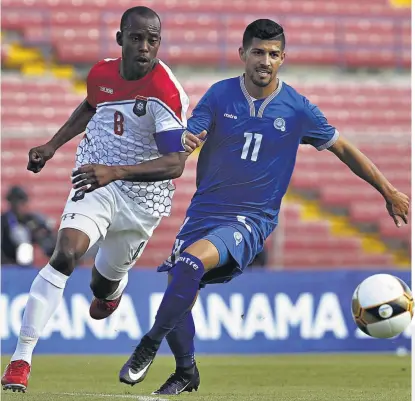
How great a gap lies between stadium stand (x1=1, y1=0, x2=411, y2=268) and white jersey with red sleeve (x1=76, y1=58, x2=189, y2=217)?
6.51 metres

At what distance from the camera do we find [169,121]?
7344mm

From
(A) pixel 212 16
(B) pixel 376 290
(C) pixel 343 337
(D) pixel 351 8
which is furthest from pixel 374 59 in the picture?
(B) pixel 376 290

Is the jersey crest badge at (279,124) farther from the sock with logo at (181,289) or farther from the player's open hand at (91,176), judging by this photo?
the player's open hand at (91,176)

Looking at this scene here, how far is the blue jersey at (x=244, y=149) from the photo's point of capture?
24.5ft

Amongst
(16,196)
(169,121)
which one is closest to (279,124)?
(169,121)

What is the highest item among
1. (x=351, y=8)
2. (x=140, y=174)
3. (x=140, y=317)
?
(x=140, y=174)

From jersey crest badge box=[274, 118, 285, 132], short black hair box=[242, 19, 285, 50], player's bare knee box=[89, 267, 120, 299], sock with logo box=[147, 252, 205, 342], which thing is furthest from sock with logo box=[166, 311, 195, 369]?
short black hair box=[242, 19, 285, 50]

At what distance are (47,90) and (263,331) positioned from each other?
8.82 meters

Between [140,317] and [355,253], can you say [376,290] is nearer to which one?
[140,317]

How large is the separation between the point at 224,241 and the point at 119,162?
3.64 feet

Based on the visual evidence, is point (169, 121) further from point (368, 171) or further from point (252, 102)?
point (368, 171)

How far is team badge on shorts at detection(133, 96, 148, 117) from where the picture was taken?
7508mm

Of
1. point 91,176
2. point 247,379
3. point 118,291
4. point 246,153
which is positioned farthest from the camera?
point 247,379

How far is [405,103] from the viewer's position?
2119 centimetres
